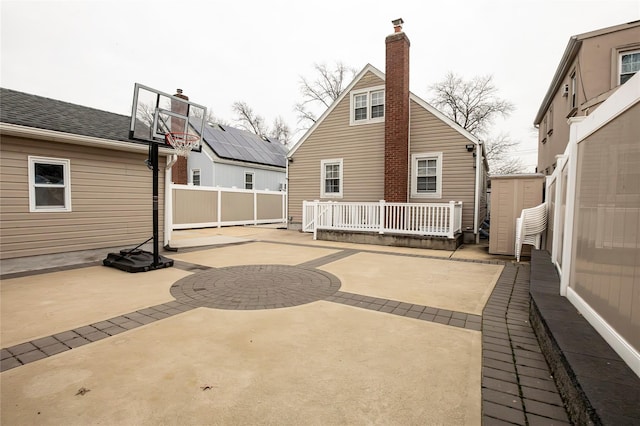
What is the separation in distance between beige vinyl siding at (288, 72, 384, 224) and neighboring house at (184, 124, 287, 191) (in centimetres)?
442

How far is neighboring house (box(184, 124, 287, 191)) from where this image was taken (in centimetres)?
1795

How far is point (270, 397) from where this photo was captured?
210cm

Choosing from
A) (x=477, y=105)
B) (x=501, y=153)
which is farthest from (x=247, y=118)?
(x=501, y=153)

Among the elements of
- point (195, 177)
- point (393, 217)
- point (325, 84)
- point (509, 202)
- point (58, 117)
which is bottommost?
point (393, 217)

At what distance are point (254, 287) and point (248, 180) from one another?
1575 centimetres

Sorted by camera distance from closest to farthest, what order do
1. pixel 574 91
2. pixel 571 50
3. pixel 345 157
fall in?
pixel 571 50 < pixel 574 91 < pixel 345 157

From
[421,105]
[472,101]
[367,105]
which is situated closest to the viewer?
[421,105]

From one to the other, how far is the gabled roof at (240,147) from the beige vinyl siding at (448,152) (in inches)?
324

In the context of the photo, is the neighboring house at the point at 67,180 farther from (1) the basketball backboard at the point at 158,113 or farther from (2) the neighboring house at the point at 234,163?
(2) the neighboring house at the point at 234,163

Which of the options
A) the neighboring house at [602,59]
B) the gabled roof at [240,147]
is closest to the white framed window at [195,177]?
the gabled roof at [240,147]

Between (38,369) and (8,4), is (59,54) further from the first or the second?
(38,369)

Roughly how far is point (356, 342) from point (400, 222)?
7168 mm

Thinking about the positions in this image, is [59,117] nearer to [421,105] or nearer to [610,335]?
[610,335]

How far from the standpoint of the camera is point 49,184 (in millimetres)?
6945
